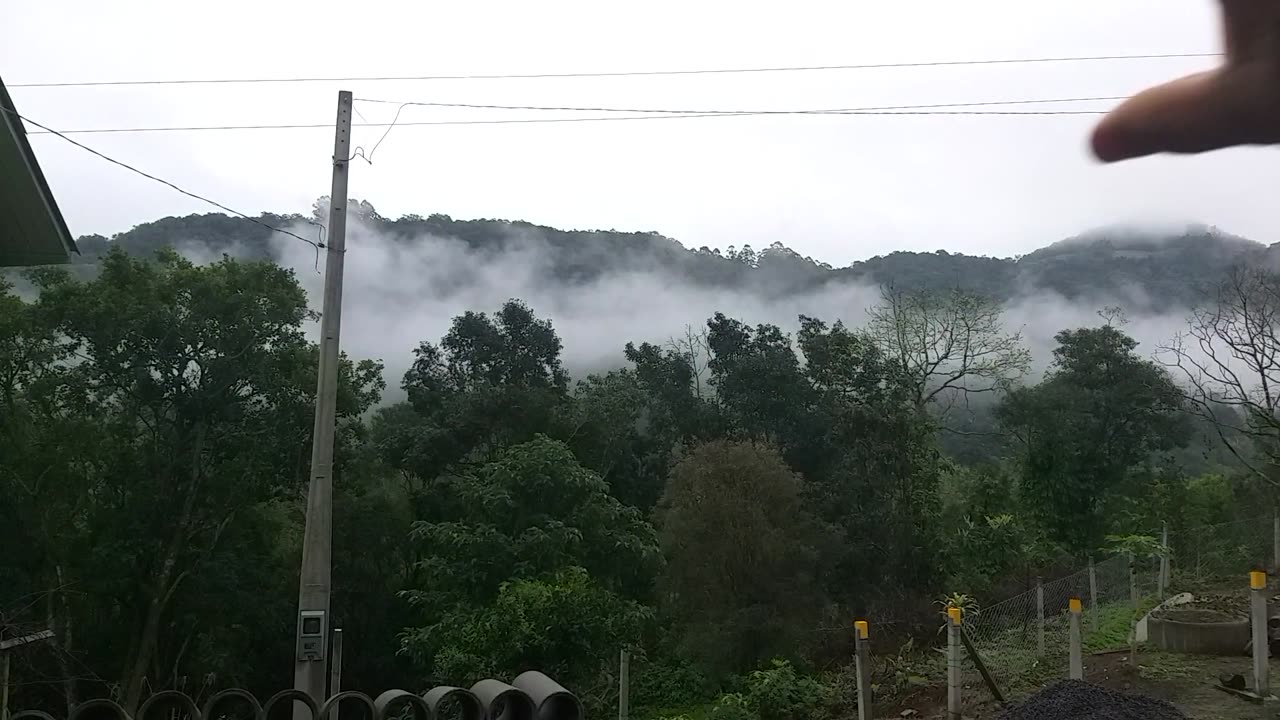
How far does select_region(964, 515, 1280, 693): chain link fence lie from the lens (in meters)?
8.98

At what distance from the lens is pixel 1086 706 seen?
6.36 metres

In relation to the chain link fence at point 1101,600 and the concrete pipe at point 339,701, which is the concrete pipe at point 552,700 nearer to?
the concrete pipe at point 339,701

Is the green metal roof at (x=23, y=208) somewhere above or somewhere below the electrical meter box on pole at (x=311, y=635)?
above

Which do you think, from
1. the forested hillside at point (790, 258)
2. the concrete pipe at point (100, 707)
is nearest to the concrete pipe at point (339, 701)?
the concrete pipe at point (100, 707)

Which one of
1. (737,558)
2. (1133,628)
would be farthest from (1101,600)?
(737,558)

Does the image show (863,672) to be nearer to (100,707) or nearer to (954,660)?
(954,660)

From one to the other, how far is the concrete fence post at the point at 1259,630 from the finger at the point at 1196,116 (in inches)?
223

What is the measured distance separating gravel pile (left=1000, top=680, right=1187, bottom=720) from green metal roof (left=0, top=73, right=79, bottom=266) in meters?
7.72

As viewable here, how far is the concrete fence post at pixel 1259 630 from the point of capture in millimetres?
6180

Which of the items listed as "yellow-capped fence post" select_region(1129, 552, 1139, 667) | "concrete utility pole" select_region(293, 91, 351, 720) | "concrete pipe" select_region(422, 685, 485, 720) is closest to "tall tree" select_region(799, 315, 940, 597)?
"yellow-capped fence post" select_region(1129, 552, 1139, 667)

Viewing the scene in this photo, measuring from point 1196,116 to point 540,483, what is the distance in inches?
472

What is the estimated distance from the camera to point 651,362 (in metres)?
21.1

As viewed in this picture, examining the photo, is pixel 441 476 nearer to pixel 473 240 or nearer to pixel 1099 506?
pixel 1099 506

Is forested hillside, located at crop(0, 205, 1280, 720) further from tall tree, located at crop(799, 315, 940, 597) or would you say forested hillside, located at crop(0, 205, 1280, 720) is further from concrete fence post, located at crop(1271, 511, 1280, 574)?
concrete fence post, located at crop(1271, 511, 1280, 574)
